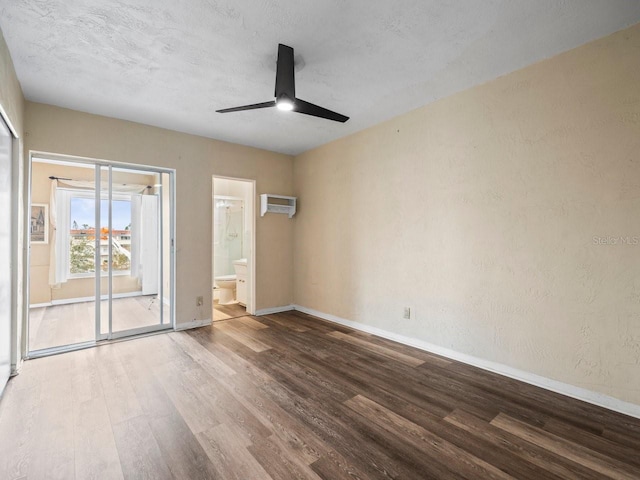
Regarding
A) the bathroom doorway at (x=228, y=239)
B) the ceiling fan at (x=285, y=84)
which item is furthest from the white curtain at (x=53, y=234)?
the ceiling fan at (x=285, y=84)

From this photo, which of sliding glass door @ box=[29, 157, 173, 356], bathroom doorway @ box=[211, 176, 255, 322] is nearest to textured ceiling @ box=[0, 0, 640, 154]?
sliding glass door @ box=[29, 157, 173, 356]

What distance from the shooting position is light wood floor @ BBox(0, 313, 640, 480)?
164cm

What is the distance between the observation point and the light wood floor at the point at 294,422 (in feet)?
5.39

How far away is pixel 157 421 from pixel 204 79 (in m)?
2.80

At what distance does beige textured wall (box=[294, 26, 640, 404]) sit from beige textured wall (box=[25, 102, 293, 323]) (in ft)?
5.30

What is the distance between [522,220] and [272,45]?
2.54 metres

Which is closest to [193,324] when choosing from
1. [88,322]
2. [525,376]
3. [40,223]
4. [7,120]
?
[88,322]

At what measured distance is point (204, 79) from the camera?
275 centimetres

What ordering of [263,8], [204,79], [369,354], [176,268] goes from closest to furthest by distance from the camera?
1. [263,8]
2. [204,79]
3. [369,354]
4. [176,268]

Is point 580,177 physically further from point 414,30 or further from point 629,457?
point 629,457

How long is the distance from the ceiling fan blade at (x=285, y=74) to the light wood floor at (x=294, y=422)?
2.31 m

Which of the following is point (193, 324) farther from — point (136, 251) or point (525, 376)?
point (525, 376)

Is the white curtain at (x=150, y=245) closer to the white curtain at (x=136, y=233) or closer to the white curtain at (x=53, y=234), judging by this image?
the white curtain at (x=136, y=233)

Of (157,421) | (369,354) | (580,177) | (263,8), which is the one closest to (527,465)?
(369,354)
